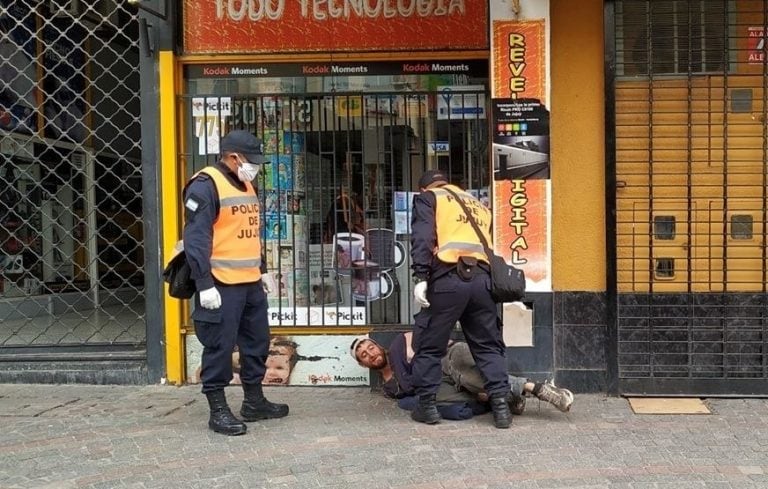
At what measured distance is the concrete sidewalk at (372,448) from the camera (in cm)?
392

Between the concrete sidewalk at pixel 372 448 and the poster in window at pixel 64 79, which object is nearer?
the concrete sidewalk at pixel 372 448

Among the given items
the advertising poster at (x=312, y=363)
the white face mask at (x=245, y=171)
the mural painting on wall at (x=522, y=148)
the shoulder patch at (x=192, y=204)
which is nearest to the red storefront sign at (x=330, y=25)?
the mural painting on wall at (x=522, y=148)

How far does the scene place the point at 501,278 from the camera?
15.7 ft

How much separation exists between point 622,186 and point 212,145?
3412mm

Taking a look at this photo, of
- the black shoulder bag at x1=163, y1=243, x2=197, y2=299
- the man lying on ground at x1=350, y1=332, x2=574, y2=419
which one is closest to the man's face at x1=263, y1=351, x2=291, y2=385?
the man lying on ground at x1=350, y1=332, x2=574, y2=419

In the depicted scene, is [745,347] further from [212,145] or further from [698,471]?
[212,145]

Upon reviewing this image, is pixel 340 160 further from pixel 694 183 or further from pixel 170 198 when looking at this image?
pixel 694 183

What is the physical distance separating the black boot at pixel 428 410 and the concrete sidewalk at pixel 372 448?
0.06 metres

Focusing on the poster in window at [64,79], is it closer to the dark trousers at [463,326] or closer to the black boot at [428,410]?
the dark trousers at [463,326]

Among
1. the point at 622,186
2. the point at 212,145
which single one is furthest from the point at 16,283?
the point at 622,186

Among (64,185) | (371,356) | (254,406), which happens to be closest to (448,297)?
(371,356)

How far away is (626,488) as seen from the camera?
3.76 m

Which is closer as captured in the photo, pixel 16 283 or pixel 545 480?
pixel 545 480

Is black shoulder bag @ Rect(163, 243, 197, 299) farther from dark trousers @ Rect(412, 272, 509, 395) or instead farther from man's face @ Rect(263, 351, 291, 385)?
dark trousers @ Rect(412, 272, 509, 395)
